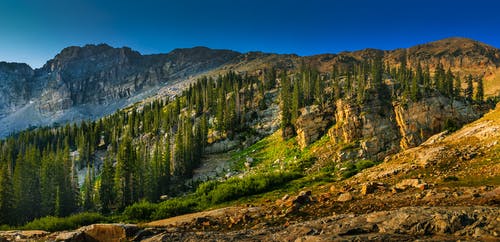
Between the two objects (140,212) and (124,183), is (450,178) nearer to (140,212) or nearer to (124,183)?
(140,212)

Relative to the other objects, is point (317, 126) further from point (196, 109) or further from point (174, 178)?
point (196, 109)

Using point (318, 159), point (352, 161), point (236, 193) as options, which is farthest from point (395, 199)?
point (318, 159)

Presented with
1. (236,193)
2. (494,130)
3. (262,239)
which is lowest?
(236,193)

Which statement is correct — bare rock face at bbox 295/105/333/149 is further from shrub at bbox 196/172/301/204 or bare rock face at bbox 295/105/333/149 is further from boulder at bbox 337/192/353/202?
boulder at bbox 337/192/353/202

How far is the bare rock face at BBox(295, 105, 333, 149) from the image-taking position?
2992 inches

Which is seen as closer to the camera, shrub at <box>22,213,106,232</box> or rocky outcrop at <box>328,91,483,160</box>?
shrub at <box>22,213,106,232</box>

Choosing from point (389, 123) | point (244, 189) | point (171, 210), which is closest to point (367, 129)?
point (389, 123)

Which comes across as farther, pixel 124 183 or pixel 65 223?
pixel 124 183

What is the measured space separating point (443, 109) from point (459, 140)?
4177cm

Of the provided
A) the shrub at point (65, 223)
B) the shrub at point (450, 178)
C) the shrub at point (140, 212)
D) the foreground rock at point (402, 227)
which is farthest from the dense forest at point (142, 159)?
the foreground rock at point (402, 227)

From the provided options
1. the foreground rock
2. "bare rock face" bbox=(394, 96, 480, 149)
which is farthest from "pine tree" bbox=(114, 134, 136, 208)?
the foreground rock

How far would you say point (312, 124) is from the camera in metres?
78.1

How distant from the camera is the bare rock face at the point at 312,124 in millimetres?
76000

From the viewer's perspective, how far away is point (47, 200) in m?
68.0
